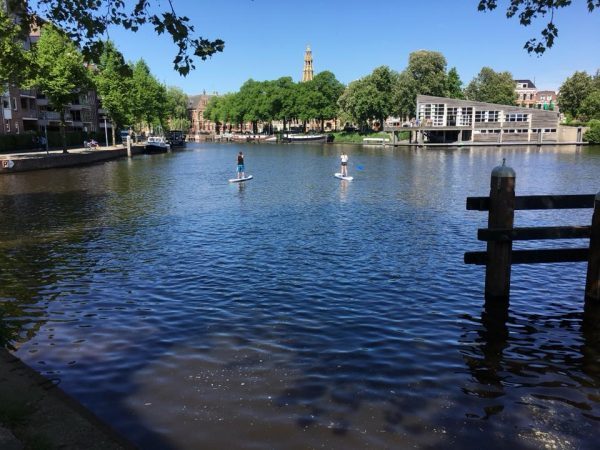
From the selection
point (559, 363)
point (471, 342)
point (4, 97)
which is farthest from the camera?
point (4, 97)

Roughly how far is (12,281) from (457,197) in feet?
78.1

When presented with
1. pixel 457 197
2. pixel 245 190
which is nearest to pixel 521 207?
pixel 457 197

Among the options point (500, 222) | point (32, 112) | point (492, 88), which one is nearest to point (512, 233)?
point (500, 222)

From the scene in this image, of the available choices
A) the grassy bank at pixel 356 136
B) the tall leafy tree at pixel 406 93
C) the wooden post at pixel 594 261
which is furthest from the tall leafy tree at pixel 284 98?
the wooden post at pixel 594 261

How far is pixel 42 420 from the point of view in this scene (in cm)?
512

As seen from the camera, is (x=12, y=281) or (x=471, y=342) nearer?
(x=471, y=342)

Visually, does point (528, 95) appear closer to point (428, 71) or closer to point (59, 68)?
point (428, 71)

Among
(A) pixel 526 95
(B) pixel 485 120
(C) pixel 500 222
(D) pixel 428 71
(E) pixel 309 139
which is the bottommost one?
(C) pixel 500 222

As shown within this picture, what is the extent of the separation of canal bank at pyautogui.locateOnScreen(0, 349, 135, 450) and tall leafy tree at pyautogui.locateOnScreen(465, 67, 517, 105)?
5600 inches

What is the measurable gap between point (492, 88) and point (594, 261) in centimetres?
13685

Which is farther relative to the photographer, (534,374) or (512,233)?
(512,233)

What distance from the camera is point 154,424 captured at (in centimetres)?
654

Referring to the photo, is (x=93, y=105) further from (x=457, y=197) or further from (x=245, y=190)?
(x=457, y=197)

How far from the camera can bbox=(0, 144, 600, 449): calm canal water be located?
21.7ft
